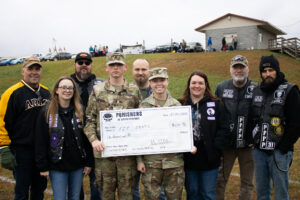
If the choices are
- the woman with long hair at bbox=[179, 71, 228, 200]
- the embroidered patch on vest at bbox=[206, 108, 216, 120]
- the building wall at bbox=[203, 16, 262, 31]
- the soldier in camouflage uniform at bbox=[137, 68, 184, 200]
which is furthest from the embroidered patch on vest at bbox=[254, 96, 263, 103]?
the building wall at bbox=[203, 16, 262, 31]

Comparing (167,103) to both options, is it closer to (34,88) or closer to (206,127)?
(206,127)

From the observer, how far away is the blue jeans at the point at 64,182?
3.24 meters

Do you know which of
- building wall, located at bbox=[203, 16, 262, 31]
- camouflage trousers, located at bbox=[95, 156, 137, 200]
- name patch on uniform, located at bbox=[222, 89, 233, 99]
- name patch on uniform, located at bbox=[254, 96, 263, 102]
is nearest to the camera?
camouflage trousers, located at bbox=[95, 156, 137, 200]

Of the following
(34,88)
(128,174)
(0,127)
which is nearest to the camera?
(128,174)

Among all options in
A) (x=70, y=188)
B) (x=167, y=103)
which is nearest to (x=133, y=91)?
(x=167, y=103)

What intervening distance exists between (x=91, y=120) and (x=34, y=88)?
135 centimetres

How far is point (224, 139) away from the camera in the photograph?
129 inches

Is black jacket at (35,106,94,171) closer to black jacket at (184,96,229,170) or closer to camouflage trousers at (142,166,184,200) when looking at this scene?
camouflage trousers at (142,166,184,200)

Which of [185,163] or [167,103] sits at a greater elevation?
[167,103]

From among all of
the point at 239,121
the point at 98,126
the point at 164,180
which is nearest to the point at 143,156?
the point at 164,180

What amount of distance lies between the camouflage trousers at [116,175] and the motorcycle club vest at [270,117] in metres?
1.94

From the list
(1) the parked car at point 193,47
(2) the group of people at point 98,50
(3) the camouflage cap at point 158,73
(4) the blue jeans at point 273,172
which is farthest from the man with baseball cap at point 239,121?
(2) the group of people at point 98,50

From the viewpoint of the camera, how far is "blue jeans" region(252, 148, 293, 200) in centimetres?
333

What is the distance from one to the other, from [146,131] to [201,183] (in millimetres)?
1128
